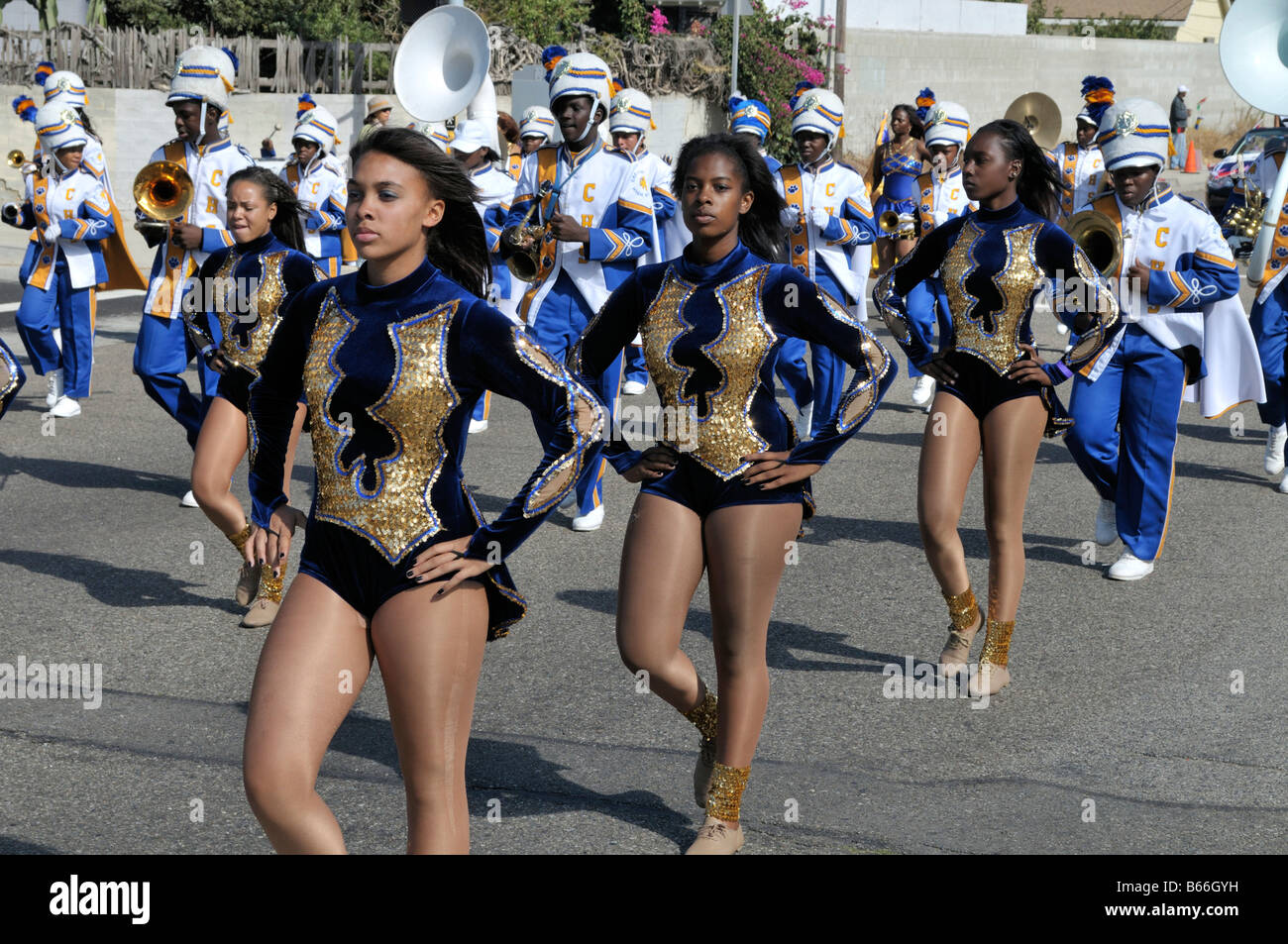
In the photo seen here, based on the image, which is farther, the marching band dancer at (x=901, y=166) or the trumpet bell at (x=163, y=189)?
the marching band dancer at (x=901, y=166)

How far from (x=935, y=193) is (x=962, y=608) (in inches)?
313

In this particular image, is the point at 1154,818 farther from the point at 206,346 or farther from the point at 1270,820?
the point at 206,346

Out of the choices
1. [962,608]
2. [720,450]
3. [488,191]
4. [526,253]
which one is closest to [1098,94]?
[488,191]

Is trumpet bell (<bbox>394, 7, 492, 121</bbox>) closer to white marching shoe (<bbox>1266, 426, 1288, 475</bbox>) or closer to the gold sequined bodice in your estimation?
white marching shoe (<bbox>1266, 426, 1288, 475</bbox>)

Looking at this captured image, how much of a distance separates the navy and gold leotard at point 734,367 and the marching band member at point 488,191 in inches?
261

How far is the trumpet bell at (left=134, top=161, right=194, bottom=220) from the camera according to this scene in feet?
28.5

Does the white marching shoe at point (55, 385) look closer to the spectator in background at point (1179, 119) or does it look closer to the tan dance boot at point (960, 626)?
the tan dance boot at point (960, 626)

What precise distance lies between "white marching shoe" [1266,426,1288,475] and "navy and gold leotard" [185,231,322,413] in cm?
630

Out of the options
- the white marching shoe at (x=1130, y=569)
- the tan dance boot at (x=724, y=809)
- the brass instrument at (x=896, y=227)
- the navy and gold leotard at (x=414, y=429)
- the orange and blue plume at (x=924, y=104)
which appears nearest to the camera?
the navy and gold leotard at (x=414, y=429)

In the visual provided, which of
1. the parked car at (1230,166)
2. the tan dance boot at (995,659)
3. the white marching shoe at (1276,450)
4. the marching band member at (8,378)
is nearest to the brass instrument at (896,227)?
the white marching shoe at (1276,450)

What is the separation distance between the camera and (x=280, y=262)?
6957 mm

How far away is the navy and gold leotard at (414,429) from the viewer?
11.6ft

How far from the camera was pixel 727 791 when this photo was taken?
4.40 m

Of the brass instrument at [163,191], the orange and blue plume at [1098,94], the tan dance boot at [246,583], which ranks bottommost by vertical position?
the tan dance boot at [246,583]
